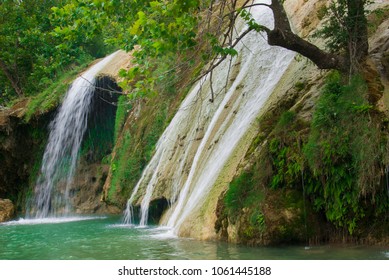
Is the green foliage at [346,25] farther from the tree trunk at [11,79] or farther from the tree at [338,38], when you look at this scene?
the tree trunk at [11,79]

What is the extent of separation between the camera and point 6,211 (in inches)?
648

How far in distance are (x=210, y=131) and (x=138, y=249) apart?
3773 mm

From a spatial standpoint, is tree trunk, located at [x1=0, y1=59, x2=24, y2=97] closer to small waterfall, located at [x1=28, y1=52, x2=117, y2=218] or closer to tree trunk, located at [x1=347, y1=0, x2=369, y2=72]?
small waterfall, located at [x1=28, y1=52, x2=117, y2=218]

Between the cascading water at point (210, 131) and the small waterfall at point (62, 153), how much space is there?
538 cm

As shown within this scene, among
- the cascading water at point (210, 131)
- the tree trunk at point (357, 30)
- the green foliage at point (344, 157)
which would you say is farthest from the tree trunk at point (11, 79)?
the green foliage at point (344, 157)

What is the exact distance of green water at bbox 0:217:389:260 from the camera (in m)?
6.33

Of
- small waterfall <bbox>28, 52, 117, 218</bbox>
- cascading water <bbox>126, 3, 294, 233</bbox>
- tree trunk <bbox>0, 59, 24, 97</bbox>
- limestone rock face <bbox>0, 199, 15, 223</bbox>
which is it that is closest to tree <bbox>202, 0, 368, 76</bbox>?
cascading water <bbox>126, 3, 294, 233</bbox>

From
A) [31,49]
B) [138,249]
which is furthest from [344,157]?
[31,49]

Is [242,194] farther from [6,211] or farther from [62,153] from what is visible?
[62,153]

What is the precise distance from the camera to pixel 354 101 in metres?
7.18

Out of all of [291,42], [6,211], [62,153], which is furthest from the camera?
[62,153]

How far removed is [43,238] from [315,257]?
6.08 meters

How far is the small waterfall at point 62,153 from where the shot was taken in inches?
698

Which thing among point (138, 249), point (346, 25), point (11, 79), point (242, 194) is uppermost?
point (11, 79)
